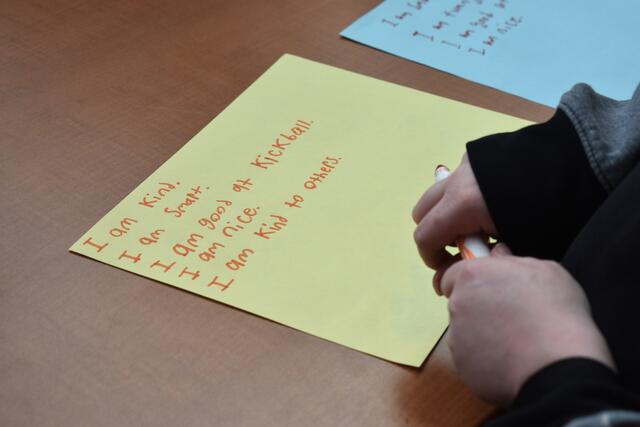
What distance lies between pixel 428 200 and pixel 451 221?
0.11 ft

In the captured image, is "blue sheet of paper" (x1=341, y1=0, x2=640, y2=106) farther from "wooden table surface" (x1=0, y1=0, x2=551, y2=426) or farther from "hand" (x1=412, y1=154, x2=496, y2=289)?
"hand" (x1=412, y1=154, x2=496, y2=289)

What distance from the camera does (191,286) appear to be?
56cm

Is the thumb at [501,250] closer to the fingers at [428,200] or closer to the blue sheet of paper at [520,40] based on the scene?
the fingers at [428,200]

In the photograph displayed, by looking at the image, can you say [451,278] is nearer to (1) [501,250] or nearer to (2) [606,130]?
(1) [501,250]

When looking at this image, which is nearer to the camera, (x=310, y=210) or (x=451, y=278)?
(x=451, y=278)

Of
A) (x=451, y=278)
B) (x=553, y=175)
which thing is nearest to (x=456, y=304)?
(x=451, y=278)

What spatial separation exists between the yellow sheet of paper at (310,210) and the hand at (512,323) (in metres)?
0.05

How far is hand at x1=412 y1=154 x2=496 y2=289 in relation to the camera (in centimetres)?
56

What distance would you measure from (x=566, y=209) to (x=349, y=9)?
0.43 meters

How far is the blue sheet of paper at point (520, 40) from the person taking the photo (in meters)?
0.80

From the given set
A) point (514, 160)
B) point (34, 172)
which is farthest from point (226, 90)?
point (514, 160)

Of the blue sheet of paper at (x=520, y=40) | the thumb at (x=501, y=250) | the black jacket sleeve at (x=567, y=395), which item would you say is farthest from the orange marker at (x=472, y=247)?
the blue sheet of paper at (x=520, y=40)

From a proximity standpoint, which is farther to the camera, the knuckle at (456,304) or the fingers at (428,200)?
the fingers at (428,200)

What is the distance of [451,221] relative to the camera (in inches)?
22.0
